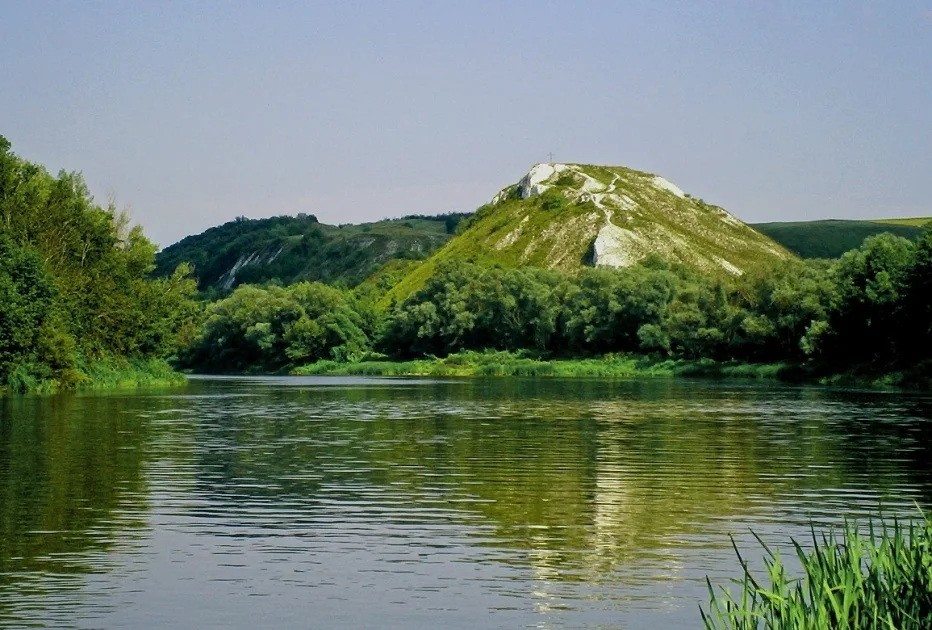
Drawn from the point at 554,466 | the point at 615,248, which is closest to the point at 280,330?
the point at 615,248

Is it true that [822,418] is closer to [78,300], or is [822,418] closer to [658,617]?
[658,617]

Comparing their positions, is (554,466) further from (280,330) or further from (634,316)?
(280,330)

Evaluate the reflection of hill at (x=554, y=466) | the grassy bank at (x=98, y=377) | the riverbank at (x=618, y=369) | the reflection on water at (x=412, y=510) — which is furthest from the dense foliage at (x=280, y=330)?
the reflection on water at (x=412, y=510)

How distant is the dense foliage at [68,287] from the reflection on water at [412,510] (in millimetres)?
22679

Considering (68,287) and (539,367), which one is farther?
(539,367)

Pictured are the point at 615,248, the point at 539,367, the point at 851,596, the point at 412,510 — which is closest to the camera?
the point at 851,596

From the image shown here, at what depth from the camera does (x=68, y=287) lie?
7894 cm

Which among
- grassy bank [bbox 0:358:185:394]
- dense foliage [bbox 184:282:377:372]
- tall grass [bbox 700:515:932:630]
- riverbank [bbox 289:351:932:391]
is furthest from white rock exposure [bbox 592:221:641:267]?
tall grass [bbox 700:515:932:630]

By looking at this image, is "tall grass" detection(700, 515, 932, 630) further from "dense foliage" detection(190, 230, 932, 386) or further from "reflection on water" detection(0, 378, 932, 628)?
"dense foliage" detection(190, 230, 932, 386)

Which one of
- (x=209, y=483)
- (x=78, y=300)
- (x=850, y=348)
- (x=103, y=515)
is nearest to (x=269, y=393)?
(x=78, y=300)

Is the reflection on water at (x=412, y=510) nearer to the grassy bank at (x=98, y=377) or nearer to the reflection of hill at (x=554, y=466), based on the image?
the reflection of hill at (x=554, y=466)

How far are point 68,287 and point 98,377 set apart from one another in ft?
19.6

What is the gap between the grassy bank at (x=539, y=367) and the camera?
4028 inches

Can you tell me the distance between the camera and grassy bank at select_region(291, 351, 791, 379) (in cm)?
10231
